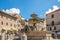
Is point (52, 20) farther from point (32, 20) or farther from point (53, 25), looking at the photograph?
point (32, 20)

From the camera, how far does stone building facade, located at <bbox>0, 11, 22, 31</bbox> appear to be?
174ft

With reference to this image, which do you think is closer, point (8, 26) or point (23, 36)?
point (23, 36)

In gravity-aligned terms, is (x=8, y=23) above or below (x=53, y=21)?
below

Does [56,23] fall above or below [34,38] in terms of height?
above

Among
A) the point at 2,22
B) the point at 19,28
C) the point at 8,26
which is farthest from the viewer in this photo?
the point at 19,28

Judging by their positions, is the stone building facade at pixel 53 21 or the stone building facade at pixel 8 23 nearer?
the stone building facade at pixel 8 23

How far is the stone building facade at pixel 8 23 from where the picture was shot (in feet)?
174

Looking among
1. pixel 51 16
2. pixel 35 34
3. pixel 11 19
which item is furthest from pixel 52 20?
pixel 35 34

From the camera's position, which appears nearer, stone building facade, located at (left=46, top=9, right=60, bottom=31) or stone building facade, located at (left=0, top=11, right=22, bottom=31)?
stone building facade, located at (left=0, top=11, right=22, bottom=31)

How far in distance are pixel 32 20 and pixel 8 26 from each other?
13947 mm

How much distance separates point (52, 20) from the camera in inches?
2349

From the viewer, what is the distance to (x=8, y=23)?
5688cm

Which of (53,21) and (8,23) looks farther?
(53,21)

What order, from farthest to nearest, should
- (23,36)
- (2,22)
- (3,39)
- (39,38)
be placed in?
(2,22) < (39,38) < (23,36) < (3,39)
